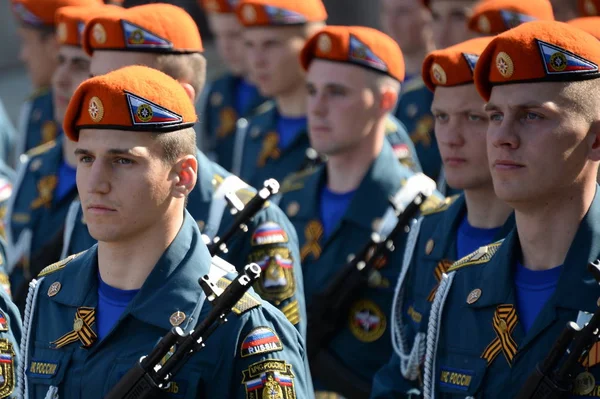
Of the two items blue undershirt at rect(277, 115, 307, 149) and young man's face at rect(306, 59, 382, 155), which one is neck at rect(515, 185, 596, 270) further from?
blue undershirt at rect(277, 115, 307, 149)

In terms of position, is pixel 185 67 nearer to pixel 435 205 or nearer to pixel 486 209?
pixel 435 205

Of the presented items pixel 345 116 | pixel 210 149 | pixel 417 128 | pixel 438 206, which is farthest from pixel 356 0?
pixel 438 206

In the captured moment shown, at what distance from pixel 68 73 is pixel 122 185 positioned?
3610 mm

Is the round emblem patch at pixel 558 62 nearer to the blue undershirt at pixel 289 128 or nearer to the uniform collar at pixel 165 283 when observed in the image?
the uniform collar at pixel 165 283

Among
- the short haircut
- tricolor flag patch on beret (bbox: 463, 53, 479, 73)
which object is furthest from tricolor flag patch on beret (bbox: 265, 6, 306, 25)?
tricolor flag patch on beret (bbox: 463, 53, 479, 73)

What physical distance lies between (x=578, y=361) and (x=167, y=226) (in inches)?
62.3

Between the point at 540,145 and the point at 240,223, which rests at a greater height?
the point at 540,145

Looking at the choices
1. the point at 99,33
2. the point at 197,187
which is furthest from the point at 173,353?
the point at 99,33

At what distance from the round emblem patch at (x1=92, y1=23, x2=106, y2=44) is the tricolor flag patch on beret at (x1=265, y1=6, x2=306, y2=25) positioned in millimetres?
2495

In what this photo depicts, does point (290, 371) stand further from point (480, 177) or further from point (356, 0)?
point (356, 0)

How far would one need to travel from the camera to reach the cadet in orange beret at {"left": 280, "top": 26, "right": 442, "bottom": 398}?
6.88 metres

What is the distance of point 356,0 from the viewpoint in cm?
1545

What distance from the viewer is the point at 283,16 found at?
9383 millimetres

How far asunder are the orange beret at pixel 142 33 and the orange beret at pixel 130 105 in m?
1.81
